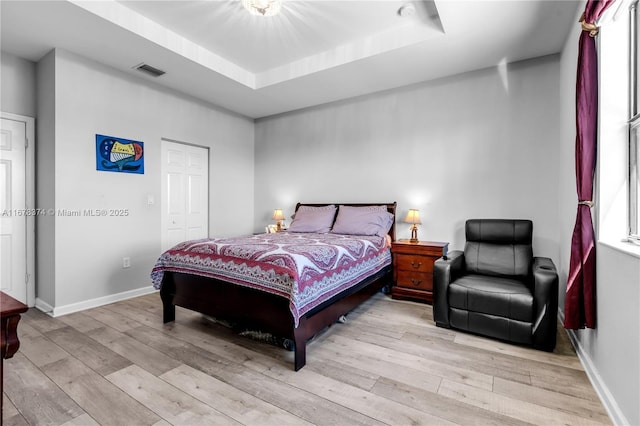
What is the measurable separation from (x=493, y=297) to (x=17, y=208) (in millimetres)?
4841

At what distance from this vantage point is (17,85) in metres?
3.33

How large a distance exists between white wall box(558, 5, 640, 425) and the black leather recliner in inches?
12.4

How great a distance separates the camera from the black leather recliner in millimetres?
2352

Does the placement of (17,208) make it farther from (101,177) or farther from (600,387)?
(600,387)

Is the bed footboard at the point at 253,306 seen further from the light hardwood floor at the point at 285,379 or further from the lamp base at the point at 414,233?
the lamp base at the point at 414,233

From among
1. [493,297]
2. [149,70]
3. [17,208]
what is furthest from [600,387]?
[17,208]

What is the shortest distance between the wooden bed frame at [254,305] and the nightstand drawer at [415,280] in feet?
2.05

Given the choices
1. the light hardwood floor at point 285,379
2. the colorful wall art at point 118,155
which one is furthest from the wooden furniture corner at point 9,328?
the colorful wall art at point 118,155

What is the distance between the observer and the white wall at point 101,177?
3225 mm

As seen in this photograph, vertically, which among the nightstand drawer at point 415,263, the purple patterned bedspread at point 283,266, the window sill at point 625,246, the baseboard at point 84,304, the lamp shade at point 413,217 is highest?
the lamp shade at point 413,217

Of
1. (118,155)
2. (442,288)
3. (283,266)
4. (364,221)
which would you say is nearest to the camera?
(283,266)

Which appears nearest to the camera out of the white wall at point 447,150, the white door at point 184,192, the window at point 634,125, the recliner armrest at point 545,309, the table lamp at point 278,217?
the window at point 634,125

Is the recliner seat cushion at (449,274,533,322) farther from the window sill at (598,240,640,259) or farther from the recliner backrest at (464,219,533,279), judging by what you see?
the window sill at (598,240,640,259)

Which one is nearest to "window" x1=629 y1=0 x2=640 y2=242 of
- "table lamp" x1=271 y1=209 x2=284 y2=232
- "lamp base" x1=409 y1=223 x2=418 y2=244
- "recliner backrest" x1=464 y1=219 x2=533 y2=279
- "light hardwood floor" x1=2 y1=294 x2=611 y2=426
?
"light hardwood floor" x1=2 y1=294 x2=611 y2=426
